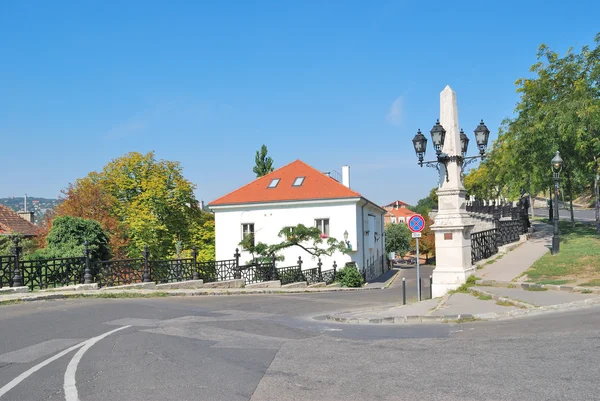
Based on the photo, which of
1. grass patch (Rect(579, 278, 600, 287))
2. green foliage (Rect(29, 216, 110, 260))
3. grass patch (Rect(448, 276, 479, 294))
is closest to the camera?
grass patch (Rect(579, 278, 600, 287))

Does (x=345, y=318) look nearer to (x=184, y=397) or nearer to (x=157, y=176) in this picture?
(x=184, y=397)

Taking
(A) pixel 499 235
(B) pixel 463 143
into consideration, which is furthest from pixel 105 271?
(A) pixel 499 235

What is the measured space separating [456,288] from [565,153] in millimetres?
13968

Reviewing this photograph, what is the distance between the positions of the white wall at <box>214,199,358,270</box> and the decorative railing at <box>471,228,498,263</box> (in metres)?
16.5

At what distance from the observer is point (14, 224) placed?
5181 cm

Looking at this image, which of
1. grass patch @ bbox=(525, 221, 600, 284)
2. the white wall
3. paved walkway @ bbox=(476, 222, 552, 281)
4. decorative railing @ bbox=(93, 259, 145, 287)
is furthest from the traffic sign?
the white wall

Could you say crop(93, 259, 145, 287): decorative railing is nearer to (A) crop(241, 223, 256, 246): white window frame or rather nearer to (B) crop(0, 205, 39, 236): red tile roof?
(A) crop(241, 223, 256, 246): white window frame

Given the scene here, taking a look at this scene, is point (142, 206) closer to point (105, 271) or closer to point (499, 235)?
point (105, 271)

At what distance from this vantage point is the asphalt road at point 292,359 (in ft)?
18.5

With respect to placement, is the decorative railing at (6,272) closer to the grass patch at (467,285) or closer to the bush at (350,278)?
the grass patch at (467,285)

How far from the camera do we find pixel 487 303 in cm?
1270

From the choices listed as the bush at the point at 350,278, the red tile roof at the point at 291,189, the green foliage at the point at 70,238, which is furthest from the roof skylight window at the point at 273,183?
the green foliage at the point at 70,238

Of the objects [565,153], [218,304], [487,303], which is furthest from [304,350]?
[565,153]

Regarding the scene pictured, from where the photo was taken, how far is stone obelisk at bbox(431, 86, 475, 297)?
51.9ft
